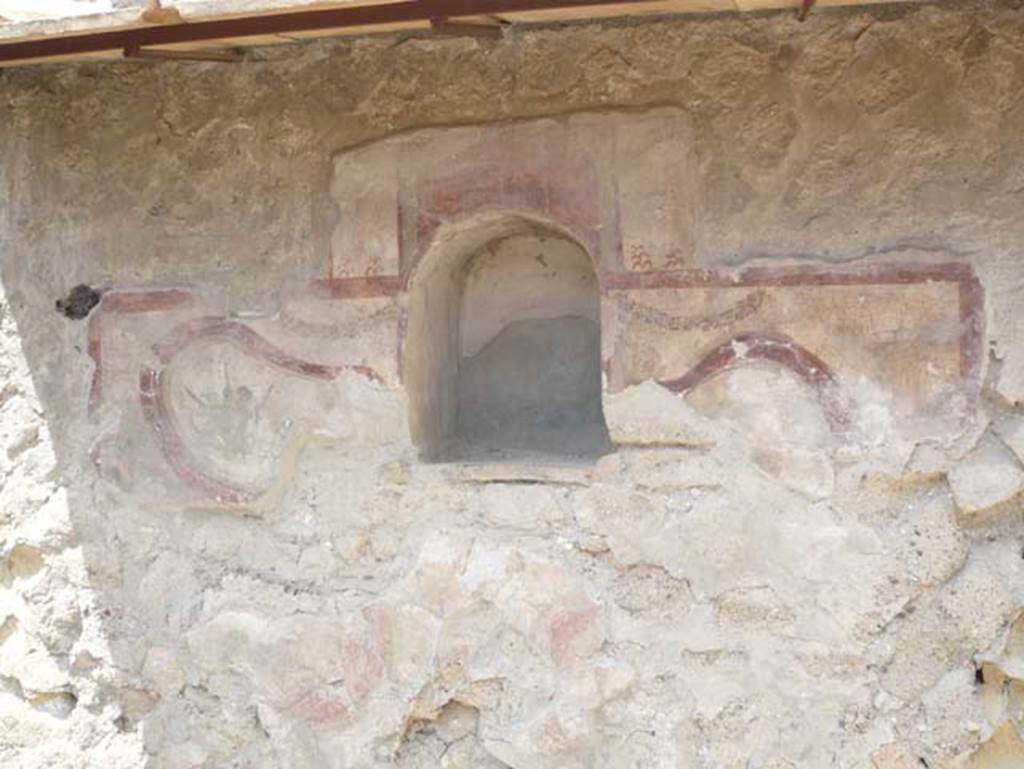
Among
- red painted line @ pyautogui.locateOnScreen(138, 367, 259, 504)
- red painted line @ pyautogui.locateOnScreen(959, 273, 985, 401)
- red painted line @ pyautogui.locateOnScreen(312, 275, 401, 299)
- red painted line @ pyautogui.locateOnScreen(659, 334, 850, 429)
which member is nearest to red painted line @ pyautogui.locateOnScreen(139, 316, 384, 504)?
red painted line @ pyautogui.locateOnScreen(138, 367, 259, 504)

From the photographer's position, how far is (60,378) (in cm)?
364

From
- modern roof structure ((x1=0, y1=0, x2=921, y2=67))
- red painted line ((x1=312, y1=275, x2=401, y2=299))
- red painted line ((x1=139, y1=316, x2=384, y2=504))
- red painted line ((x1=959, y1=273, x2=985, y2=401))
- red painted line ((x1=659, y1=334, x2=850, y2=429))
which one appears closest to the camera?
modern roof structure ((x1=0, y1=0, x2=921, y2=67))

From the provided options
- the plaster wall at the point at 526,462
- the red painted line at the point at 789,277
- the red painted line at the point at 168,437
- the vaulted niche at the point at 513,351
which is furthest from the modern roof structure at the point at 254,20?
the red painted line at the point at 168,437

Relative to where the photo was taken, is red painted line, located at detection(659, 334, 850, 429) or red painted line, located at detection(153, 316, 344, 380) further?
red painted line, located at detection(153, 316, 344, 380)

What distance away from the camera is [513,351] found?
369cm

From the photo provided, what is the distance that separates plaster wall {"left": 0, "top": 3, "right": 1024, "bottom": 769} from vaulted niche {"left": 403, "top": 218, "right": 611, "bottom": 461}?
3 cm

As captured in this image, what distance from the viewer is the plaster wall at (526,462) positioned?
3000mm

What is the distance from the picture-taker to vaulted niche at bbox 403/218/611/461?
357 cm

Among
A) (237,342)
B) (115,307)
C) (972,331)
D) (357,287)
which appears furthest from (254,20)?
(972,331)

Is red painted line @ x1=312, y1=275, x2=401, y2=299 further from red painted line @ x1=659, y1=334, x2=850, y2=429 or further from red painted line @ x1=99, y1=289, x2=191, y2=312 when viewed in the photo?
red painted line @ x1=659, y1=334, x2=850, y2=429

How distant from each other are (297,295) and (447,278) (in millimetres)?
398

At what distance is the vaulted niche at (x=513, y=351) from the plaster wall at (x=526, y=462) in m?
0.03

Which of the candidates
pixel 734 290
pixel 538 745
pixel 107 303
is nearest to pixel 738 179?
pixel 734 290

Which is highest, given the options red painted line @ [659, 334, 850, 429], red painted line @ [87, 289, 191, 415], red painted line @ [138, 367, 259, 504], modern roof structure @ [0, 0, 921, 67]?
modern roof structure @ [0, 0, 921, 67]
